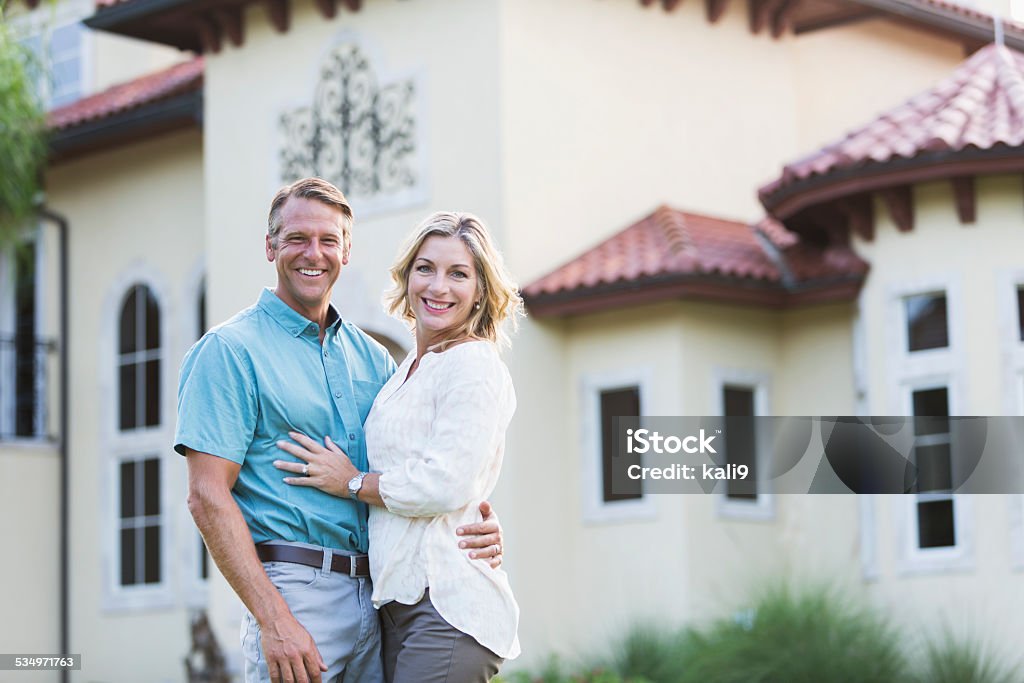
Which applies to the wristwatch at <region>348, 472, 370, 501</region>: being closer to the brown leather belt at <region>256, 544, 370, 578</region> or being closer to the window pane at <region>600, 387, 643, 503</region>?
the brown leather belt at <region>256, 544, 370, 578</region>

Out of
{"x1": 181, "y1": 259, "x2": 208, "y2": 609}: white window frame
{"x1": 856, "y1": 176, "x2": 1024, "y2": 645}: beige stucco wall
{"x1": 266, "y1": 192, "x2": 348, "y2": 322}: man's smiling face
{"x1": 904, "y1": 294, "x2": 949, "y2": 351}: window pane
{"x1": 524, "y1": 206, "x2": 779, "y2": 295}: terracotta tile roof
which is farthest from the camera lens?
{"x1": 181, "y1": 259, "x2": 208, "y2": 609}: white window frame

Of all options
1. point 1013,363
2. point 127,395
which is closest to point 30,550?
point 127,395

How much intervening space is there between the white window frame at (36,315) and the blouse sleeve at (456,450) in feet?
45.8

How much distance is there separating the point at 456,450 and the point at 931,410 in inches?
343

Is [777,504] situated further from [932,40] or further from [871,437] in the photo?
[932,40]

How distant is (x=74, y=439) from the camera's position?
17.4 m

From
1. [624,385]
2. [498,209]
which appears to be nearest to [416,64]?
[498,209]

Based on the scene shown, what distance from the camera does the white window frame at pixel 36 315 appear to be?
1755 cm

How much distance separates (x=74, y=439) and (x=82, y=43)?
470 cm

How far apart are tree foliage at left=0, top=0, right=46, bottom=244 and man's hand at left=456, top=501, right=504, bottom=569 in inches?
480

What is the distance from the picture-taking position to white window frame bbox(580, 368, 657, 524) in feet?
43.5

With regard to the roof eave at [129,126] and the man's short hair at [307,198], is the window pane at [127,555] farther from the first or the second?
the man's short hair at [307,198]

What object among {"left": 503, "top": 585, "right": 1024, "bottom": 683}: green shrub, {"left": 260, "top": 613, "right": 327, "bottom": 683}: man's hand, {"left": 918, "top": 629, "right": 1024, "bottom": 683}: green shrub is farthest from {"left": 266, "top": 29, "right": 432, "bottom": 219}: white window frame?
{"left": 260, "top": 613, "right": 327, "bottom": 683}: man's hand

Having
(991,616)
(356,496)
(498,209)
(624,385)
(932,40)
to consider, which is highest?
(932,40)
